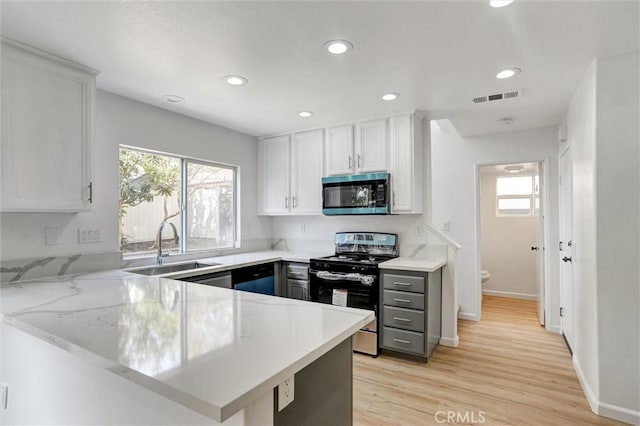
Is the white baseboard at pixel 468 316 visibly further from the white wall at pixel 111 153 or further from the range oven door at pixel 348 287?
the white wall at pixel 111 153

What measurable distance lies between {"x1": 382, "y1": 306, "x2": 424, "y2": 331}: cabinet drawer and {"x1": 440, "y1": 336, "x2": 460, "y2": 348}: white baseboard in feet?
2.19

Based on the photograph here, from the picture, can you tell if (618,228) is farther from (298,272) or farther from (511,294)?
(511,294)

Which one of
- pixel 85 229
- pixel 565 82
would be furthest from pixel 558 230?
pixel 85 229

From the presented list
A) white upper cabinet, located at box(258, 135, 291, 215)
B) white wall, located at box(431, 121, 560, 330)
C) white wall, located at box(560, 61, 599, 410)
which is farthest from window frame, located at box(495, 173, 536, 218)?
white upper cabinet, located at box(258, 135, 291, 215)

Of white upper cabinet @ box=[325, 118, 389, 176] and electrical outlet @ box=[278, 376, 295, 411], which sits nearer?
electrical outlet @ box=[278, 376, 295, 411]

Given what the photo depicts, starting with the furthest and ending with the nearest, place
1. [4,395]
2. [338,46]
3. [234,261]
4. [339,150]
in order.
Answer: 1. [339,150]
2. [234,261]
3. [338,46]
4. [4,395]

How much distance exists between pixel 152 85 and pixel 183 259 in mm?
1649

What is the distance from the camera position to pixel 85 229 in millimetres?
2543

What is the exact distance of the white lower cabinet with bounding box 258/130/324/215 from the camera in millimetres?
3842

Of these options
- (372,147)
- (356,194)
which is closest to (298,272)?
(356,194)

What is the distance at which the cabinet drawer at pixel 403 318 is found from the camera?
9.71 feet

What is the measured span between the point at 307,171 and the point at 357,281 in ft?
4.76

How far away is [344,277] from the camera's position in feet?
10.6

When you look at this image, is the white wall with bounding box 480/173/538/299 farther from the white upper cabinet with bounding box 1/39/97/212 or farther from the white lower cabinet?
the white upper cabinet with bounding box 1/39/97/212
